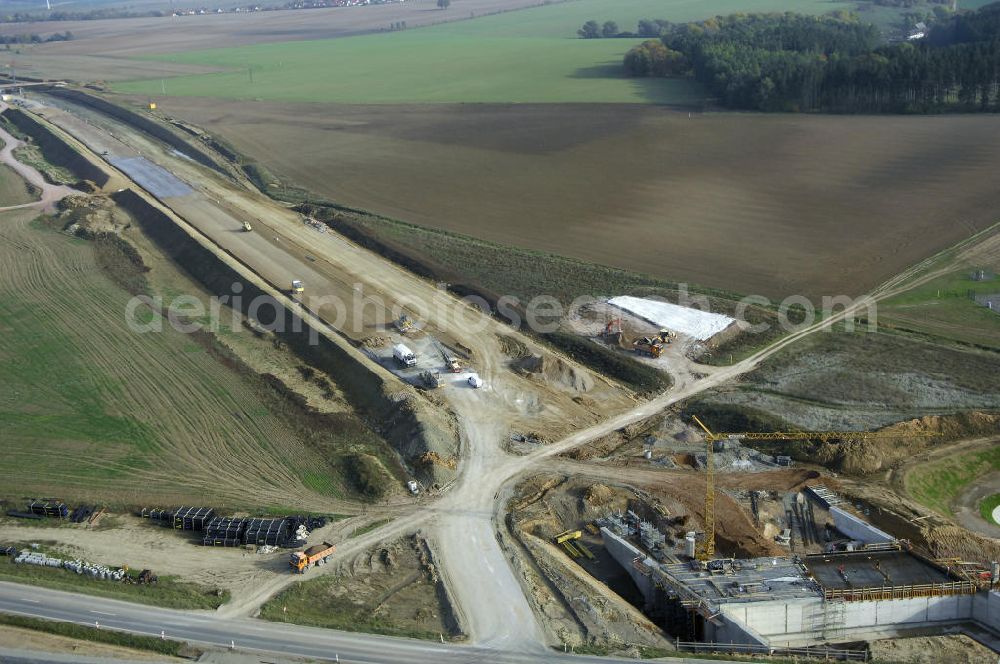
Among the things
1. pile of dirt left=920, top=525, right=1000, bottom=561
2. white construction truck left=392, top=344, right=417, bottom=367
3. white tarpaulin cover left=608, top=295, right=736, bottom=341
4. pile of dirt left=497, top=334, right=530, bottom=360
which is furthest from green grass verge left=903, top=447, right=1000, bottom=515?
white construction truck left=392, top=344, right=417, bottom=367

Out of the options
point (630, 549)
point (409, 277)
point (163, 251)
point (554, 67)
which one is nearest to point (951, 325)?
point (630, 549)

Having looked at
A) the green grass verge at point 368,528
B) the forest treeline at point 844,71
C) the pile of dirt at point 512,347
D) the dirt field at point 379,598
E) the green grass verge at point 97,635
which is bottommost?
the dirt field at point 379,598

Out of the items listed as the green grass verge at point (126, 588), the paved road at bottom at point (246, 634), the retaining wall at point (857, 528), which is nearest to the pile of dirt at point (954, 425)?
the retaining wall at point (857, 528)

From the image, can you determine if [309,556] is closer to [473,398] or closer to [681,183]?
[473,398]

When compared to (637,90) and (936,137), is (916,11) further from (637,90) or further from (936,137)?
(936,137)

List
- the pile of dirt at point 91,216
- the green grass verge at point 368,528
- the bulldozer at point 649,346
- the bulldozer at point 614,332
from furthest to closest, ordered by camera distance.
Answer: the pile of dirt at point 91,216
the bulldozer at point 614,332
the bulldozer at point 649,346
the green grass verge at point 368,528

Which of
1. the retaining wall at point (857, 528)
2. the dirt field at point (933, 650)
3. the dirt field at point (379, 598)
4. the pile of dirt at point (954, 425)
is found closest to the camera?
the dirt field at point (933, 650)

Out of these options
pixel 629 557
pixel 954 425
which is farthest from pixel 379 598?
pixel 954 425
